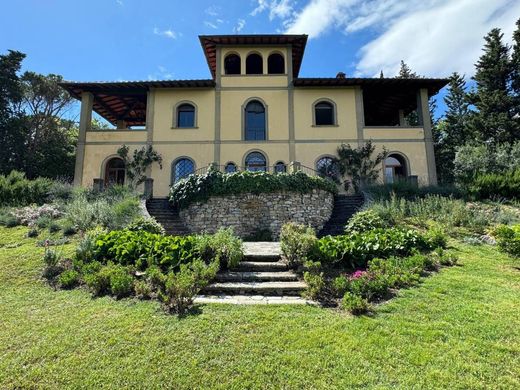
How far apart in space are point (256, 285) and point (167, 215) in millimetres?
8192

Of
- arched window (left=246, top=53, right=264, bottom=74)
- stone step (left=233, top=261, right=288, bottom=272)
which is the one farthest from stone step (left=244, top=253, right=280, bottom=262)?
arched window (left=246, top=53, right=264, bottom=74)

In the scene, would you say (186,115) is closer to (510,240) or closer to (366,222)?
(366,222)

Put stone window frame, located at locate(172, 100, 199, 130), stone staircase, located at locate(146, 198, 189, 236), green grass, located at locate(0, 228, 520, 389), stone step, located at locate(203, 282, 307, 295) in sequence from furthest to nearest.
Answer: stone window frame, located at locate(172, 100, 199, 130) → stone staircase, located at locate(146, 198, 189, 236) → stone step, located at locate(203, 282, 307, 295) → green grass, located at locate(0, 228, 520, 389)

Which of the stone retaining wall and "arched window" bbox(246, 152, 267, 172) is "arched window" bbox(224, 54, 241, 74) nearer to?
"arched window" bbox(246, 152, 267, 172)

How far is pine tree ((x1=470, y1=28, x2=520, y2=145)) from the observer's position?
21844 millimetres

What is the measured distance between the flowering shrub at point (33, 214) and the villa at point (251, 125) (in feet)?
21.2

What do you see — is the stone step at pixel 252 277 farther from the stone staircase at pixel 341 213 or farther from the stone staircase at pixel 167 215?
the stone staircase at pixel 167 215

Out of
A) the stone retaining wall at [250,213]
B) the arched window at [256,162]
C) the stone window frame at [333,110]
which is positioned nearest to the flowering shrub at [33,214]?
the stone retaining wall at [250,213]

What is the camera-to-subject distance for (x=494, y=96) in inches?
882

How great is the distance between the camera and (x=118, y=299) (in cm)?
532

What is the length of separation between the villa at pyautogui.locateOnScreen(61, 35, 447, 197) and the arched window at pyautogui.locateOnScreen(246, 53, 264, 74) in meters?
0.89

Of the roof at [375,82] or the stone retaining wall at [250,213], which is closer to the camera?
the stone retaining wall at [250,213]

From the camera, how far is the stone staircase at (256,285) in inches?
213

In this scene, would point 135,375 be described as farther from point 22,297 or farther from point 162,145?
point 162,145
